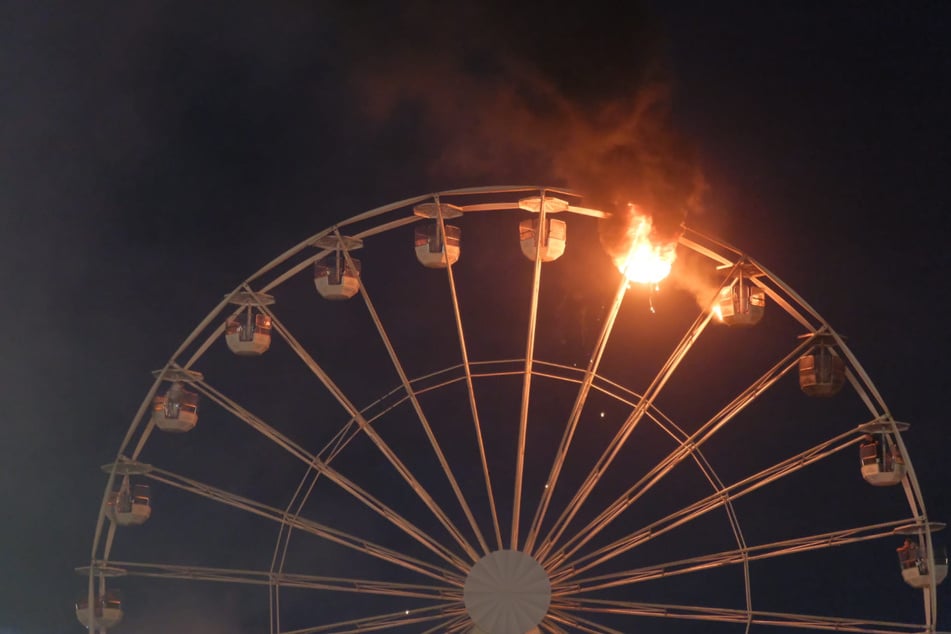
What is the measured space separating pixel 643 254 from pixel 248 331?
5284 mm

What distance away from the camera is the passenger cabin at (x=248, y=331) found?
773 inches

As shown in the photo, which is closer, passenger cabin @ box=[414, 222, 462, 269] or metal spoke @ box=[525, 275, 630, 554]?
metal spoke @ box=[525, 275, 630, 554]

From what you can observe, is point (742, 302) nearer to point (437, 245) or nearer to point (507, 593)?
point (437, 245)

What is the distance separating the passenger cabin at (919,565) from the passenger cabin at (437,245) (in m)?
6.90

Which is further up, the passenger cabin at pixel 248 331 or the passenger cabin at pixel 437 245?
the passenger cabin at pixel 437 245

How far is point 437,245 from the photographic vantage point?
19188mm

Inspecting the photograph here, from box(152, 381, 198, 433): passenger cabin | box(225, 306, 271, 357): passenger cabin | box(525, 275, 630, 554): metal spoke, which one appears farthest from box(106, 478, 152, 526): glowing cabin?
box(525, 275, 630, 554): metal spoke

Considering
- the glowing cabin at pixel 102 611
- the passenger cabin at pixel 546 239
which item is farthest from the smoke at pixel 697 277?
the glowing cabin at pixel 102 611

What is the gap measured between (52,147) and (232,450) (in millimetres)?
6118

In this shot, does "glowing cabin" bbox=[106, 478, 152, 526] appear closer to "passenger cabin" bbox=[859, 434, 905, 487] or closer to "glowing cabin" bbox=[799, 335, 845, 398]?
"glowing cabin" bbox=[799, 335, 845, 398]

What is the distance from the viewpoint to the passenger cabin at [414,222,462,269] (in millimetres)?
19156

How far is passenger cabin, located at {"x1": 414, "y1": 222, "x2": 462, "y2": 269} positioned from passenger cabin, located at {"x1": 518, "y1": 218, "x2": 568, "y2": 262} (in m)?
0.88

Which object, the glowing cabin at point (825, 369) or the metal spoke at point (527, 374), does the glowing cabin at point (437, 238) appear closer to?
the metal spoke at point (527, 374)

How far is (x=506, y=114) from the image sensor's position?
20.7m
